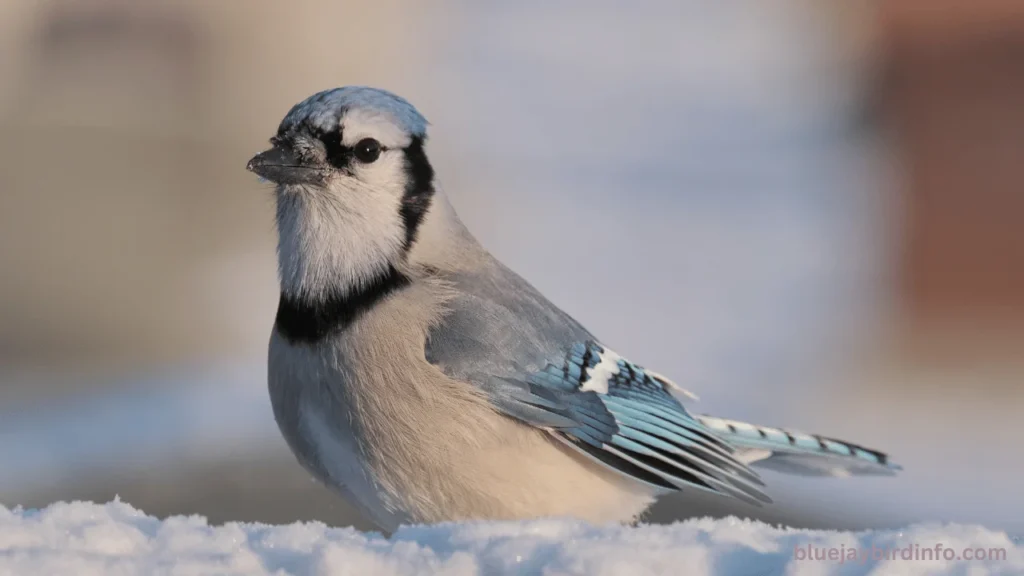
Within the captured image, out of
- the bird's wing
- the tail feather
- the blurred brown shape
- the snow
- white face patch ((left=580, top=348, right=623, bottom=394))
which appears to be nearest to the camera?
the snow

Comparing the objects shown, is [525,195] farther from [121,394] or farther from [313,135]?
[313,135]

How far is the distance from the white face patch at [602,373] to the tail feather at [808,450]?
0.18m

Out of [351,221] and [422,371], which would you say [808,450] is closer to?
[422,371]

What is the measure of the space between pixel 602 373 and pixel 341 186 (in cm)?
52

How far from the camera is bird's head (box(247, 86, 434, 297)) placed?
1911mm

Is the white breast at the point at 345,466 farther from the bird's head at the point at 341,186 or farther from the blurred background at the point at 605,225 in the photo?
the blurred background at the point at 605,225

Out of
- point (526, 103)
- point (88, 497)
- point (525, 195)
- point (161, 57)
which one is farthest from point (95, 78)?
point (88, 497)

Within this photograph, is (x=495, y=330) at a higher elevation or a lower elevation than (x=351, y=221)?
lower

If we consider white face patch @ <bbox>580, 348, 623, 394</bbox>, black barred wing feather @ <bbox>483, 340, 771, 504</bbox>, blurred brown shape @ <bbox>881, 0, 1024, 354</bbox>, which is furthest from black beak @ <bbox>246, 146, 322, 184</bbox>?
blurred brown shape @ <bbox>881, 0, 1024, 354</bbox>

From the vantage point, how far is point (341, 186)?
194 centimetres

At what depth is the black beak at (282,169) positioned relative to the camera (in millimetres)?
1918

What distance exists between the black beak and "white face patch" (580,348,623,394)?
53 cm

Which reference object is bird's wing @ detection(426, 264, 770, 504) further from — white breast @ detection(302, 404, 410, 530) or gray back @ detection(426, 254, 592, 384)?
white breast @ detection(302, 404, 410, 530)

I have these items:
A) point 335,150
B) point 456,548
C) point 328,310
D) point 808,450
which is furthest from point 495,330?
point 456,548
